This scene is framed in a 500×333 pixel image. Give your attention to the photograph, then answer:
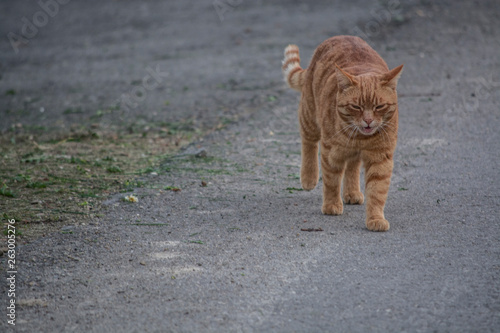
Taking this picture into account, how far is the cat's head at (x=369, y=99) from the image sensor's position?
14.4ft

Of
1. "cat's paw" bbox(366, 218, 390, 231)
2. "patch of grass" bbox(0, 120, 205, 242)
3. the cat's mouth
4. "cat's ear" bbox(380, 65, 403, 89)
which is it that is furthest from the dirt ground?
"cat's ear" bbox(380, 65, 403, 89)

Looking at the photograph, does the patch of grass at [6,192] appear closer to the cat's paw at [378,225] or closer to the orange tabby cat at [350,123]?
the orange tabby cat at [350,123]

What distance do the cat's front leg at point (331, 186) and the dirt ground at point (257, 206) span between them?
15 cm

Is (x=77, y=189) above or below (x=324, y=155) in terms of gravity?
below

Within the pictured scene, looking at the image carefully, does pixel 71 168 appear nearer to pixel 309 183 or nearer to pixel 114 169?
pixel 114 169

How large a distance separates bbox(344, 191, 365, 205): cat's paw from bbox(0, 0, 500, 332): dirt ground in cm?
18

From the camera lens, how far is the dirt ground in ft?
11.0

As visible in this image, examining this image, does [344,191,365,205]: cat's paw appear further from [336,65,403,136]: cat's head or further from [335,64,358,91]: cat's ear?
[335,64,358,91]: cat's ear

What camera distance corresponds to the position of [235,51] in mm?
11000

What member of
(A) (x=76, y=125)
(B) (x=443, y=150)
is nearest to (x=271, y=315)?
(B) (x=443, y=150)

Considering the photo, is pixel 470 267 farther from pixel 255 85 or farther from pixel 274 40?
pixel 274 40

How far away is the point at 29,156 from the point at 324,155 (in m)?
3.32

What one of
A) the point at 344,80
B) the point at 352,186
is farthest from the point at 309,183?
the point at 344,80

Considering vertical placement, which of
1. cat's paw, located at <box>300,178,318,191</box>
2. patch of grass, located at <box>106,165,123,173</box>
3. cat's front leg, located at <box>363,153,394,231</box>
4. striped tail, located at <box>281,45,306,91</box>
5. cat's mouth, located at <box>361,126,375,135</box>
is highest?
striped tail, located at <box>281,45,306,91</box>
